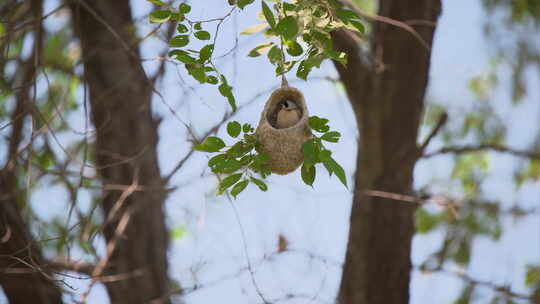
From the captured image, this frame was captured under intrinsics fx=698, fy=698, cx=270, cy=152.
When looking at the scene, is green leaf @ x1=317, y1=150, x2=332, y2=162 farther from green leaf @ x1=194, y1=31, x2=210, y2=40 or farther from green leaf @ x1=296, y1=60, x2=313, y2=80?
green leaf @ x1=194, y1=31, x2=210, y2=40

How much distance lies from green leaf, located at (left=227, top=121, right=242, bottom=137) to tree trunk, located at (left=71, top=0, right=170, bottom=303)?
1.81 metres

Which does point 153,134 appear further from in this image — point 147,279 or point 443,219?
point 443,219

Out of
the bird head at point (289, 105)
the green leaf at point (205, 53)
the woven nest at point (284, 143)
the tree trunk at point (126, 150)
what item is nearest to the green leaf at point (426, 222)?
the tree trunk at point (126, 150)

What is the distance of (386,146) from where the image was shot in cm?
381

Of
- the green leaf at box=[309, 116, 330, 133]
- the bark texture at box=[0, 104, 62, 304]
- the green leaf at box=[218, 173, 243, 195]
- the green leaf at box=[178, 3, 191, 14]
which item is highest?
the green leaf at box=[178, 3, 191, 14]

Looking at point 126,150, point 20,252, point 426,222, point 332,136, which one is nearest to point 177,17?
point 332,136

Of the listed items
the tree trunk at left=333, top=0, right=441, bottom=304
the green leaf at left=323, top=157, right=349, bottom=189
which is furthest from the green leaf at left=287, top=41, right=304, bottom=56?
the tree trunk at left=333, top=0, right=441, bottom=304

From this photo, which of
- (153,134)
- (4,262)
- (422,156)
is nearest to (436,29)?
(422,156)

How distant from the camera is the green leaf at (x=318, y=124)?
203cm

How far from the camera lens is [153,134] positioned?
4223mm

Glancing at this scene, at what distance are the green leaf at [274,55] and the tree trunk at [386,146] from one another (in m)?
1.51

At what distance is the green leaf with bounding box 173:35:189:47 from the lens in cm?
198

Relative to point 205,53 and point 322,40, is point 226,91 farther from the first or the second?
point 322,40

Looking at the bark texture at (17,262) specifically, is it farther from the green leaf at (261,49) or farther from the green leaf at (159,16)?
the green leaf at (261,49)
